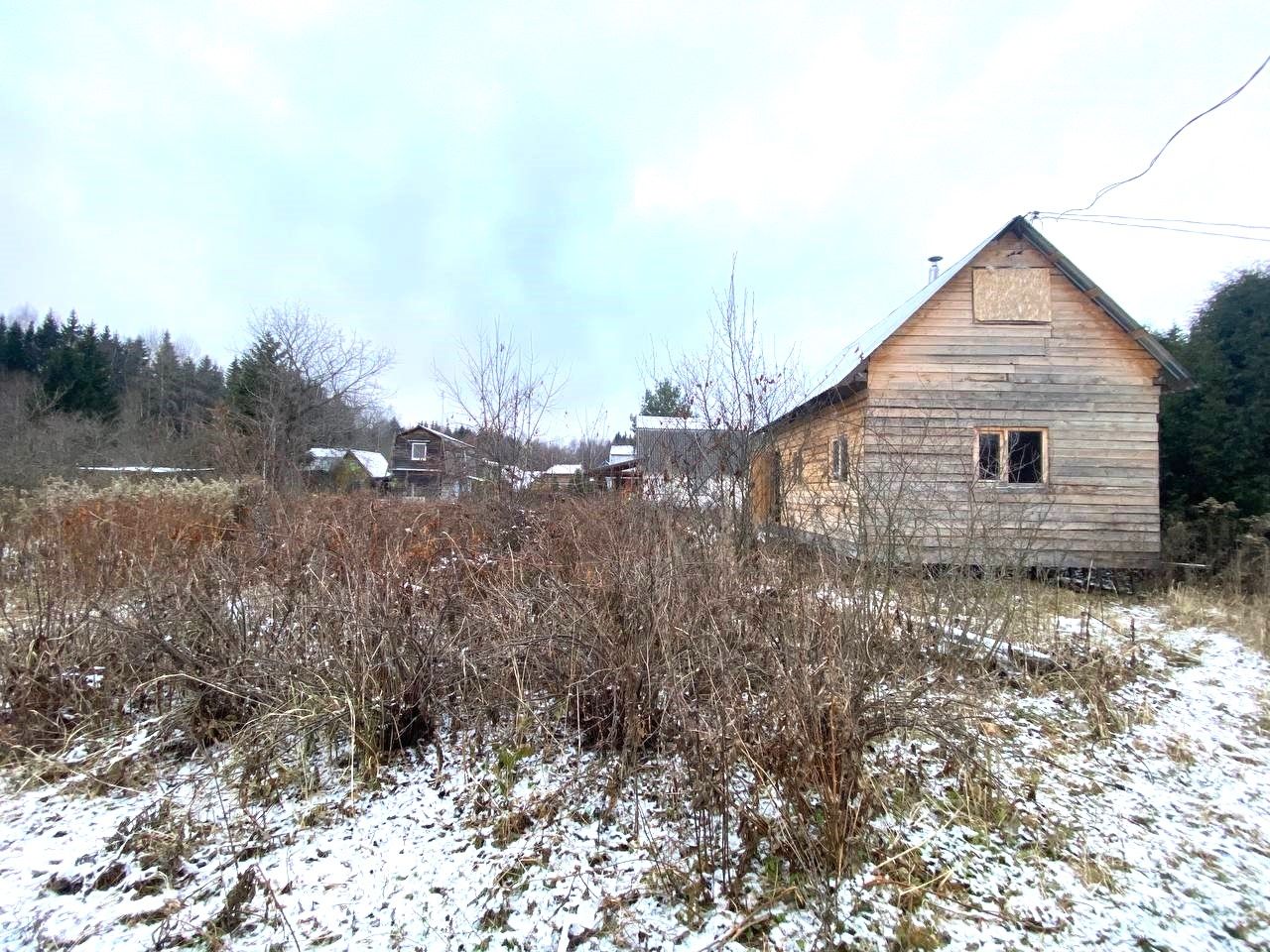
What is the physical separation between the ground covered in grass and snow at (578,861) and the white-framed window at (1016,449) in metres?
6.11

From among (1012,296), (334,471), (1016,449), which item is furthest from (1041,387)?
(334,471)

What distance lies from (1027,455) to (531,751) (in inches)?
356

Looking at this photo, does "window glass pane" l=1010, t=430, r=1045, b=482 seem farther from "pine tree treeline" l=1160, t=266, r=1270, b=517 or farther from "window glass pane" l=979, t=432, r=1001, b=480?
"pine tree treeline" l=1160, t=266, r=1270, b=517

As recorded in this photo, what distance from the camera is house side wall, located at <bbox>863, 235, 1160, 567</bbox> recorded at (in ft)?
27.2

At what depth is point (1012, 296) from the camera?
858cm

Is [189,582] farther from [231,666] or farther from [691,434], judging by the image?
[691,434]

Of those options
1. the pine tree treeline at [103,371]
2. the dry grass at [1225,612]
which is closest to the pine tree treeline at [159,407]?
the pine tree treeline at [103,371]

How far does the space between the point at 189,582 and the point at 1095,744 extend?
17.7ft

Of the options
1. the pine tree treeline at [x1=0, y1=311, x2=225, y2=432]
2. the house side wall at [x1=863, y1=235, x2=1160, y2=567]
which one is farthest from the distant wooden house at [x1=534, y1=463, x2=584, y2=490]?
the pine tree treeline at [x1=0, y1=311, x2=225, y2=432]

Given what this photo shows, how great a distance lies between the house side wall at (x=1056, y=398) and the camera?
327 inches

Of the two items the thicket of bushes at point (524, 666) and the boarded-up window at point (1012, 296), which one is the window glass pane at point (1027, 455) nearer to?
the boarded-up window at point (1012, 296)

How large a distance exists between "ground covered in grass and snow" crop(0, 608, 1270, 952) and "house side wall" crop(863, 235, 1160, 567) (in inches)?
239

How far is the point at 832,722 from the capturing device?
2129 millimetres

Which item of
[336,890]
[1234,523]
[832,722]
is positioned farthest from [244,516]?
[1234,523]
